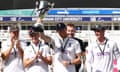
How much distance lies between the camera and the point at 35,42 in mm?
5328

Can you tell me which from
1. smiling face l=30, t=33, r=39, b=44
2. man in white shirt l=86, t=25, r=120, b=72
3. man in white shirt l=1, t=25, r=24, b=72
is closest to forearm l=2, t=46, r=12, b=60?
man in white shirt l=1, t=25, r=24, b=72

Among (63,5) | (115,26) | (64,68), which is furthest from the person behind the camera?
(63,5)

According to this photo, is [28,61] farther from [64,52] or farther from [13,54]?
[64,52]

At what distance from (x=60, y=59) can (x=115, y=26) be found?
19.5 ft

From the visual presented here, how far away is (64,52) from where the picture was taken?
5230mm

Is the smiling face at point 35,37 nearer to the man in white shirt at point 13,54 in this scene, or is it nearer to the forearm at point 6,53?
the man in white shirt at point 13,54

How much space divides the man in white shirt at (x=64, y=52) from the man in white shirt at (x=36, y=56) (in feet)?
0.47

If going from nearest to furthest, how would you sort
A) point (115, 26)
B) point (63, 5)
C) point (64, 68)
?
point (64, 68) < point (115, 26) < point (63, 5)

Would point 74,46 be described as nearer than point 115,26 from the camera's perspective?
Yes

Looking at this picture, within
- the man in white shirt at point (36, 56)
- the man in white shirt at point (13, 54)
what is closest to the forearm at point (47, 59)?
the man in white shirt at point (36, 56)

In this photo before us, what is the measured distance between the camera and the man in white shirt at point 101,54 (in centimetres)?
537

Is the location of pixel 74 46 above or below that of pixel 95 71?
above

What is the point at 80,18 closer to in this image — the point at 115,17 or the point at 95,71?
the point at 115,17

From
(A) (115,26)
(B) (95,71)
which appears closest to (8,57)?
(B) (95,71)
